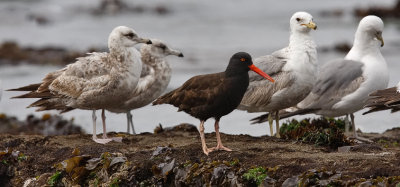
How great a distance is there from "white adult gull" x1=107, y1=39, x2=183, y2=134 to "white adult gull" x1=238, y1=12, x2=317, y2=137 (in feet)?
4.67

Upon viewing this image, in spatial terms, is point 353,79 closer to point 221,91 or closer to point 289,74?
point 289,74

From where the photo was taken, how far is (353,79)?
9.77m

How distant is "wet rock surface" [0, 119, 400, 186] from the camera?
650cm

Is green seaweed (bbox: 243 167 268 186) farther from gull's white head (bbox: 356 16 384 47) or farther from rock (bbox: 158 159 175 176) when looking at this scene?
gull's white head (bbox: 356 16 384 47)

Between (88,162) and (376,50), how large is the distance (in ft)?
15.2

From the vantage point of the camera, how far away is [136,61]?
8961 millimetres

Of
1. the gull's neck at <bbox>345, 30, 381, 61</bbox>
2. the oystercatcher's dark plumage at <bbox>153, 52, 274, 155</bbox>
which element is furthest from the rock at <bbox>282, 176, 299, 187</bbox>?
the gull's neck at <bbox>345, 30, 381, 61</bbox>

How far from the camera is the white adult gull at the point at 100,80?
28.5 ft

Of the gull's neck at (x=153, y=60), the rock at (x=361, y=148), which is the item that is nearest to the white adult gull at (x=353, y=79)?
the gull's neck at (x=153, y=60)

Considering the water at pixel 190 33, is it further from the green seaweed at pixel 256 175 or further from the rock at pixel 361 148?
the green seaweed at pixel 256 175

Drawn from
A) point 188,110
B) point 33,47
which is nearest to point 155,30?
point 33,47

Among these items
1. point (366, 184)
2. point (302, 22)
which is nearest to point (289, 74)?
point (302, 22)

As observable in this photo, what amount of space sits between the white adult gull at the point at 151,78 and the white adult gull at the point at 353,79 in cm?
152

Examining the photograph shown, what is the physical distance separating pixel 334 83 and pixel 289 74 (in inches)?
43.4
